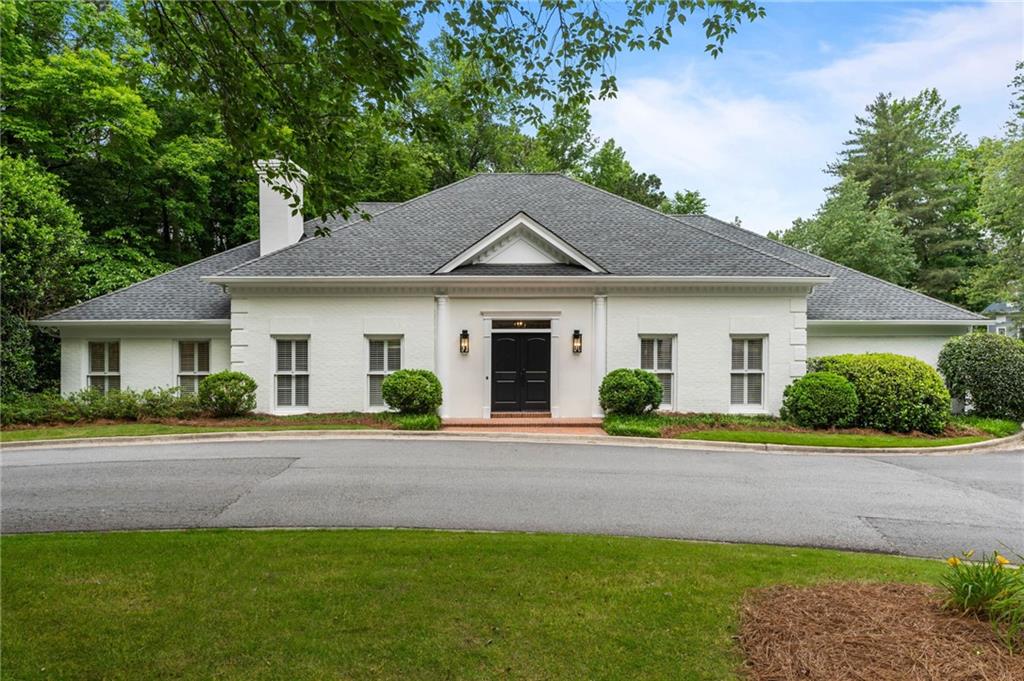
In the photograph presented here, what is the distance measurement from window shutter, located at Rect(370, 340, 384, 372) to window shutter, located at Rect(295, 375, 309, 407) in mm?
1875

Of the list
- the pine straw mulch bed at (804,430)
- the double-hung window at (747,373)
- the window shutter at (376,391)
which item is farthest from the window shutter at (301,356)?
the double-hung window at (747,373)

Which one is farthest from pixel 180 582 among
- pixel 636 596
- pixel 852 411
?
pixel 852 411

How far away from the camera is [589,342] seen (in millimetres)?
14469

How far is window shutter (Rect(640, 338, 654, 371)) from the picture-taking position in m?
14.7

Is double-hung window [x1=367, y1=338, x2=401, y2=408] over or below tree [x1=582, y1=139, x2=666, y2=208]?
below

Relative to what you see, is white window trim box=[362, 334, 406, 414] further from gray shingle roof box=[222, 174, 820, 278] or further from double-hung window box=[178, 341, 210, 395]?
double-hung window box=[178, 341, 210, 395]

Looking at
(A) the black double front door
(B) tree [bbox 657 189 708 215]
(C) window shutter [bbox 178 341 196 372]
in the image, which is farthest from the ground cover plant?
(B) tree [bbox 657 189 708 215]

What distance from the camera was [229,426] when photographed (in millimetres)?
12352

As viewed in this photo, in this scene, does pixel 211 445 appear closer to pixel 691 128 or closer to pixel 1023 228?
pixel 691 128

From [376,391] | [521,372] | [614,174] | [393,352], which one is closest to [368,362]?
[393,352]

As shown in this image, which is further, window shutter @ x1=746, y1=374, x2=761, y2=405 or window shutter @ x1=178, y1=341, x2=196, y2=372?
window shutter @ x1=178, y1=341, x2=196, y2=372

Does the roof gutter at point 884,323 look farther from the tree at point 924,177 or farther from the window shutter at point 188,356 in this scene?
the tree at point 924,177

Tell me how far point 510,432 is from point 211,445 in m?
6.58

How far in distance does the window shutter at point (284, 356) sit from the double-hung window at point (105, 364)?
189 inches
